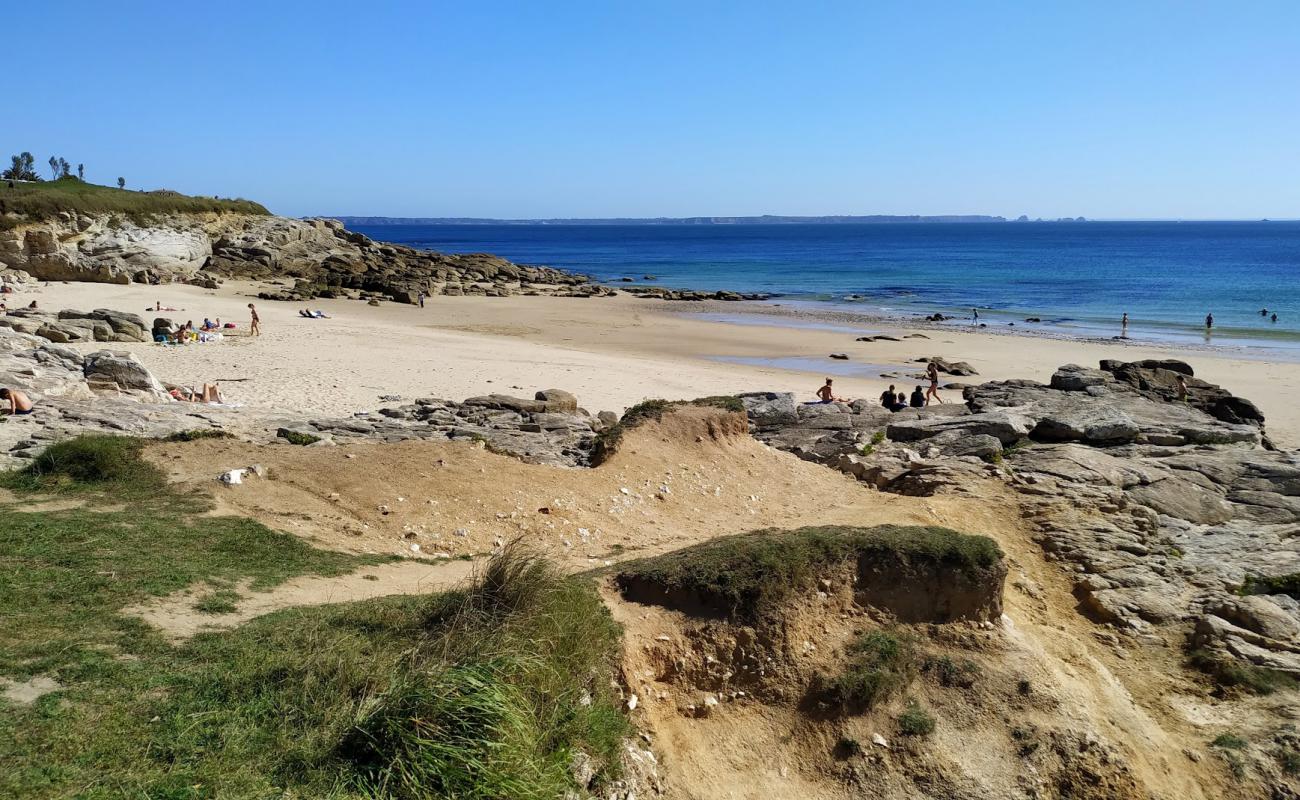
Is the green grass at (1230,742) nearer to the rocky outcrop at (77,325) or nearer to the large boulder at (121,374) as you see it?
the large boulder at (121,374)

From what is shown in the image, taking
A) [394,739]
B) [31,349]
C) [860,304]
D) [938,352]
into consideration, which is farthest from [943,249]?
[394,739]

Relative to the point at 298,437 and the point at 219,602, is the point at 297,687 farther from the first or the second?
the point at 298,437

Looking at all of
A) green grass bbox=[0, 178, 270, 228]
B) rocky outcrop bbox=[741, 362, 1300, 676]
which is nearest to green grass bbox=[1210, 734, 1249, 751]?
rocky outcrop bbox=[741, 362, 1300, 676]

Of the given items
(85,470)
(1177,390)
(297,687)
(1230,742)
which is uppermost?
(1177,390)

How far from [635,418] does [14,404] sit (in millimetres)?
10664

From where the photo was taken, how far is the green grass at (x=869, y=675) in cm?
876

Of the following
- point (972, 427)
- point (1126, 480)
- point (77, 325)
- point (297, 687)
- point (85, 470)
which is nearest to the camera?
point (297, 687)

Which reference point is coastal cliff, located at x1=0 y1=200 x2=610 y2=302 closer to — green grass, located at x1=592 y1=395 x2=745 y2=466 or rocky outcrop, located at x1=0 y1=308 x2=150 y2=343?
rocky outcrop, located at x1=0 y1=308 x2=150 y2=343

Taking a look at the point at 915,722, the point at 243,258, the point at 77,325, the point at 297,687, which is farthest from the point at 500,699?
the point at 243,258

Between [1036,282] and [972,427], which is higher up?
[1036,282]

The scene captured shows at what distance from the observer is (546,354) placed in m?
34.6

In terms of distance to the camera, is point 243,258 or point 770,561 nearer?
point 770,561

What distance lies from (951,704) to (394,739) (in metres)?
5.68

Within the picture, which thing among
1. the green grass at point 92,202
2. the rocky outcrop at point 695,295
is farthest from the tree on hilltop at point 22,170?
the rocky outcrop at point 695,295
